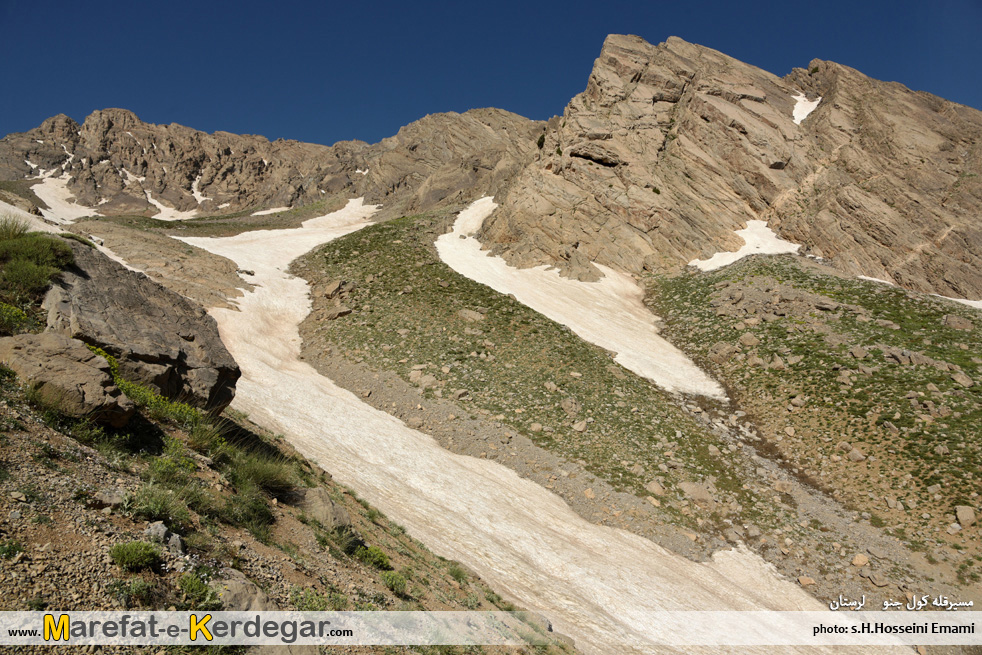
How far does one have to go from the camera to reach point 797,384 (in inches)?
1037

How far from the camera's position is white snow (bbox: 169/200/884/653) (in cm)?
1345

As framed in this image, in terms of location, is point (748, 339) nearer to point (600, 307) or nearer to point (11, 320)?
point (600, 307)

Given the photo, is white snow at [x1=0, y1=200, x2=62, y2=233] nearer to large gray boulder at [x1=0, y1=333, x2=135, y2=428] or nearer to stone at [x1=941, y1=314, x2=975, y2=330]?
large gray boulder at [x1=0, y1=333, x2=135, y2=428]

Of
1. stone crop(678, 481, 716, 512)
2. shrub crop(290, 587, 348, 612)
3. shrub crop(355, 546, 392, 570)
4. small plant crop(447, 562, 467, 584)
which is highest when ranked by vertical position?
stone crop(678, 481, 716, 512)

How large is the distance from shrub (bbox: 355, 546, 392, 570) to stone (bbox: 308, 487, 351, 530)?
735mm

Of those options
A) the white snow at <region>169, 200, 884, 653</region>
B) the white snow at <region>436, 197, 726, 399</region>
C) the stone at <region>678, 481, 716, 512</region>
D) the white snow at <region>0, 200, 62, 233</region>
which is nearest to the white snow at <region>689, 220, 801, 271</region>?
the white snow at <region>436, 197, 726, 399</region>

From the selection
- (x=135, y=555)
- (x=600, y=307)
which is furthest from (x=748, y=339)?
(x=135, y=555)

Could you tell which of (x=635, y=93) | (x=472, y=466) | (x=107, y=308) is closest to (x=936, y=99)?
(x=635, y=93)

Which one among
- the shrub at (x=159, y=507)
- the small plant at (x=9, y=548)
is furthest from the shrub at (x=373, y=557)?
the small plant at (x=9, y=548)

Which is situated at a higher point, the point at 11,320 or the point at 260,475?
the point at 11,320

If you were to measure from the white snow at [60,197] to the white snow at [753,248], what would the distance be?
130 meters

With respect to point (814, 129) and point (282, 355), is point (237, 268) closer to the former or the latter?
point (282, 355)

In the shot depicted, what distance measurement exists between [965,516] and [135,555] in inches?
996

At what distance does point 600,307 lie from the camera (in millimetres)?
38062
